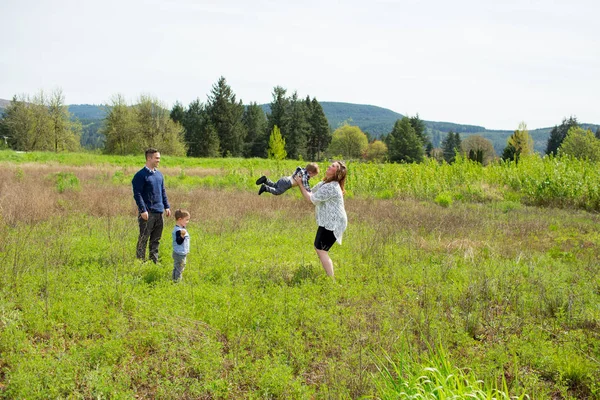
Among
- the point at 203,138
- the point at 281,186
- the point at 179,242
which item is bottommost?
the point at 179,242

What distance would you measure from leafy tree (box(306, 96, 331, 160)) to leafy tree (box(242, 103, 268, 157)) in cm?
868

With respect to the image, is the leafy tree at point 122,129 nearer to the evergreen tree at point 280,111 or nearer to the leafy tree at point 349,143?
the evergreen tree at point 280,111

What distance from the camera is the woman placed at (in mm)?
6680

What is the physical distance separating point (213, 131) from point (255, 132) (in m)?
11.3

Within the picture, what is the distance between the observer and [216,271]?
7.12 metres

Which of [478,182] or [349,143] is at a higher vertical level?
[349,143]

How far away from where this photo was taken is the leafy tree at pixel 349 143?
91.7m

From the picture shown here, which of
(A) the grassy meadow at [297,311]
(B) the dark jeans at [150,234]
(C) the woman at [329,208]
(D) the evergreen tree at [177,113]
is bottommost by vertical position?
(A) the grassy meadow at [297,311]

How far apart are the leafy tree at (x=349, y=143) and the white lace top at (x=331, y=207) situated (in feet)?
271

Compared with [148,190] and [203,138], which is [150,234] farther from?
[203,138]

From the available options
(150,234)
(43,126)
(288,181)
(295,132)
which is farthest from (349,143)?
(288,181)

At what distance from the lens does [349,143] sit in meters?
95.4

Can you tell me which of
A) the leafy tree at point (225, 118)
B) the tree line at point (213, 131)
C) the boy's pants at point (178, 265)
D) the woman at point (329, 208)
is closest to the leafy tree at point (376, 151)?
the tree line at point (213, 131)

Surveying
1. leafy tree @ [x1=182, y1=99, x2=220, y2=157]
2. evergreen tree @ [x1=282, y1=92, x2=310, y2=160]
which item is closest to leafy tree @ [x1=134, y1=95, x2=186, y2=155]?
leafy tree @ [x1=182, y1=99, x2=220, y2=157]
